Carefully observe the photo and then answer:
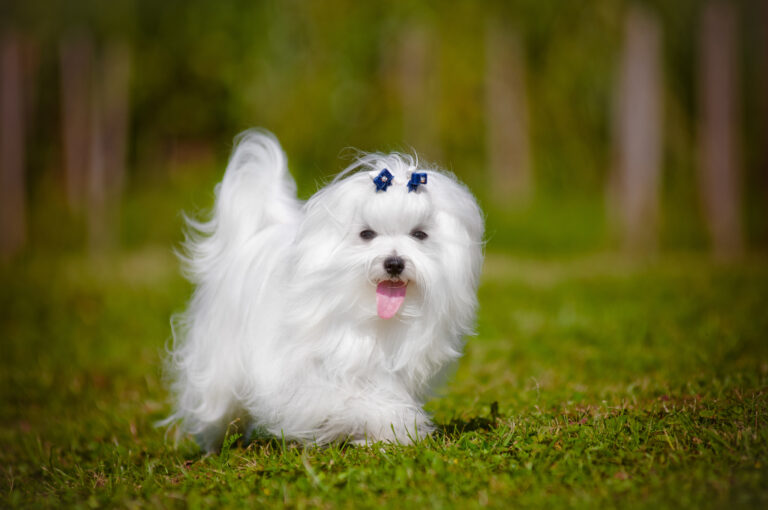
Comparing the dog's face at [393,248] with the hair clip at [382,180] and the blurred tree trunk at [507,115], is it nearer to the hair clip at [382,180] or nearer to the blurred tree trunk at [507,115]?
the hair clip at [382,180]

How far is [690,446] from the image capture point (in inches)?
122

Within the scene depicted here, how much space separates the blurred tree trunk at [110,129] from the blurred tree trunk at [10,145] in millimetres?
1438

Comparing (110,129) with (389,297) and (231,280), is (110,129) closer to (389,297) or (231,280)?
(231,280)

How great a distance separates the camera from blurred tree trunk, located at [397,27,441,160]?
16.8 m

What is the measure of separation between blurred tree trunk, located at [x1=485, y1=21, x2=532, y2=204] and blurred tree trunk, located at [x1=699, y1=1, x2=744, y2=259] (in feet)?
19.7

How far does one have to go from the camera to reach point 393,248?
127 inches

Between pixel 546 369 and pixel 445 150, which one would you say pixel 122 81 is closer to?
pixel 445 150

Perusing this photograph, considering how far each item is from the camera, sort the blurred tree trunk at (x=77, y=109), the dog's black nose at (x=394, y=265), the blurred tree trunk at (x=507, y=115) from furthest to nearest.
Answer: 1. the blurred tree trunk at (x=507, y=115)
2. the blurred tree trunk at (x=77, y=109)
3. the dog's black nose at (x=394, y=265)

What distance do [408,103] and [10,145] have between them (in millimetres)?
8340

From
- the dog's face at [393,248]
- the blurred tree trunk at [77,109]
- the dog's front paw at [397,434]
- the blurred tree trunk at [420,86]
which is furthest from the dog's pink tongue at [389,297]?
the blurred tree trunk at [77,109]

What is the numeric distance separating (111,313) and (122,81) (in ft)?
34.5

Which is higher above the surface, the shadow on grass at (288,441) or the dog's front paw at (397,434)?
the dog's front paw at (397,434)

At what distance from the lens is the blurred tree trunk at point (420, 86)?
663 inches

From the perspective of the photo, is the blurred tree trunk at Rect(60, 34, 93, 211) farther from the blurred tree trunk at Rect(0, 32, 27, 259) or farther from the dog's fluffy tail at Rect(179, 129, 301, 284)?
the dog's fluffy tail at Rect(179, 129, 301, 284)
